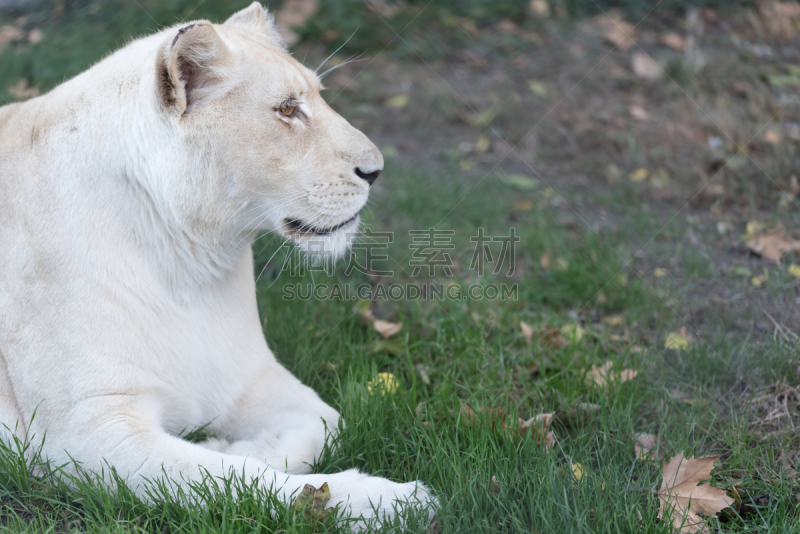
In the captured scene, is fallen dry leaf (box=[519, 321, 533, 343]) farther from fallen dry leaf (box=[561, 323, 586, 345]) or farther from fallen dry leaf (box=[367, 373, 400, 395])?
fallen dry leaf (box=[367, 373, 400, 395])

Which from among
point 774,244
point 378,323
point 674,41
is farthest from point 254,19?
point 674,41

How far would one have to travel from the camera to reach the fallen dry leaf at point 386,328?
374cm

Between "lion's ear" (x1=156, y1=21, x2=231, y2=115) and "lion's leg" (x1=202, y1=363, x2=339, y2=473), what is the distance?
3.95 feet

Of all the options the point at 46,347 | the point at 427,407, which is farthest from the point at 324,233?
the point at 46,347

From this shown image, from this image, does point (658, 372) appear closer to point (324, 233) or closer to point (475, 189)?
point (324, 233)

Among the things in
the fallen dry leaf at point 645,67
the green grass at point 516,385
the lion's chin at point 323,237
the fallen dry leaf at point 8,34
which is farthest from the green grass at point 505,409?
the fallen dry leaf at point 8,34

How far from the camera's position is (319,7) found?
7.72 meters

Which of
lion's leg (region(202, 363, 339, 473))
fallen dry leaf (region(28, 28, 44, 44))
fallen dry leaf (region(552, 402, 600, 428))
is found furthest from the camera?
fallen dry leaf (region(28, 28, 44, 44))

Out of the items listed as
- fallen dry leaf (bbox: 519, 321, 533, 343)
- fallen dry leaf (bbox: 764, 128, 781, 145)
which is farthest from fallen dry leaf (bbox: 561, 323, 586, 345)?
fallen dry leaf (bbox: 764, 128, 781, 145)

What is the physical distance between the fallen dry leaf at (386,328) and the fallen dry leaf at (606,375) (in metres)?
1.04

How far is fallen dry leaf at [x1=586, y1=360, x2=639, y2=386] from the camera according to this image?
10.2 feet

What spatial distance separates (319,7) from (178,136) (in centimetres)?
584

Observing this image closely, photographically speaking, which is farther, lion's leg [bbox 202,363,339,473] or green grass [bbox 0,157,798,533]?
lion's leg [bbox 202,363,339,473]

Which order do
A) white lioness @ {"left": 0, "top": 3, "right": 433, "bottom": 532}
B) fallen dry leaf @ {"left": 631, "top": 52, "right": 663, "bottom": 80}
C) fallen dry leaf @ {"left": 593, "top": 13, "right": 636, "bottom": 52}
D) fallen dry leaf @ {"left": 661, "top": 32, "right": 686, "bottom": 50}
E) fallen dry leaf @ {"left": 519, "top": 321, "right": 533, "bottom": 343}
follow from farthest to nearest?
fallen dry leaf @ {"left": 593, "top": 13, "right": 636, "bottom": 52}
fallen dry leaf @ {"left": 661, "top": 32, "right": 686, "bottom": 50}
fallen dry leaf @ {"left": 631, "top": 52, "right": 663, "bottom": 80}
fallen dry leaf @ {"left": 519, "top": 321, "right": 533, "bottom": 343}
white lioness @ {"left": 0, "top": 3, "right": 433, "bottom": 532}
